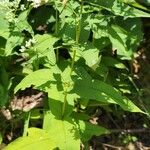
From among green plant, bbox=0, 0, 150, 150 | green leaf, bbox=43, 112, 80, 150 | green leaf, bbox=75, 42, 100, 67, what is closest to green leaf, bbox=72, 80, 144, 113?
green plant, bbox=0, 0, 150, 150

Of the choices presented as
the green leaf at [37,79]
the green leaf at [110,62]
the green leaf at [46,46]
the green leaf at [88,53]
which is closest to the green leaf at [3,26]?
the green leaf at [46,46]

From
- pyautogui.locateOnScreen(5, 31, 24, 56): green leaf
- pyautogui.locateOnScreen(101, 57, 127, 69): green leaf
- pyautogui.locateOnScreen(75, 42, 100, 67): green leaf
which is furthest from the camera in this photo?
pyautogui.locateOnScreen(101, 57, 127, 69): green leaf

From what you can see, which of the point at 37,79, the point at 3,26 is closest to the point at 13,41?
the point at 3,26

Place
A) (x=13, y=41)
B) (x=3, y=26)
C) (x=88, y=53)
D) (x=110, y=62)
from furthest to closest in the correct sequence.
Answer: (x=110, y=62), (x=3, y=26), (x=13, y=41), (x=88, y=53)

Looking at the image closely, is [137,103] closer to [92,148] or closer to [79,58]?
[92,148]

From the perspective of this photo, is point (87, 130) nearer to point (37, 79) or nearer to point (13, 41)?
point (37, 79)

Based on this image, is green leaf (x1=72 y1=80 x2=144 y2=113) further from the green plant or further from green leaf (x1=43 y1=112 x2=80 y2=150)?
green leaf (x1=43 y1=112 x2=80 y2=150)

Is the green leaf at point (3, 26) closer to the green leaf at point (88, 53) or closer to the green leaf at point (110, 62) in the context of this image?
the green leaf at point (88, 53)

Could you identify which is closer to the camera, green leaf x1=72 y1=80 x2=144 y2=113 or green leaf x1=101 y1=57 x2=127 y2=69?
green leaf x1=72 y1=80 x2=144 y2=113
